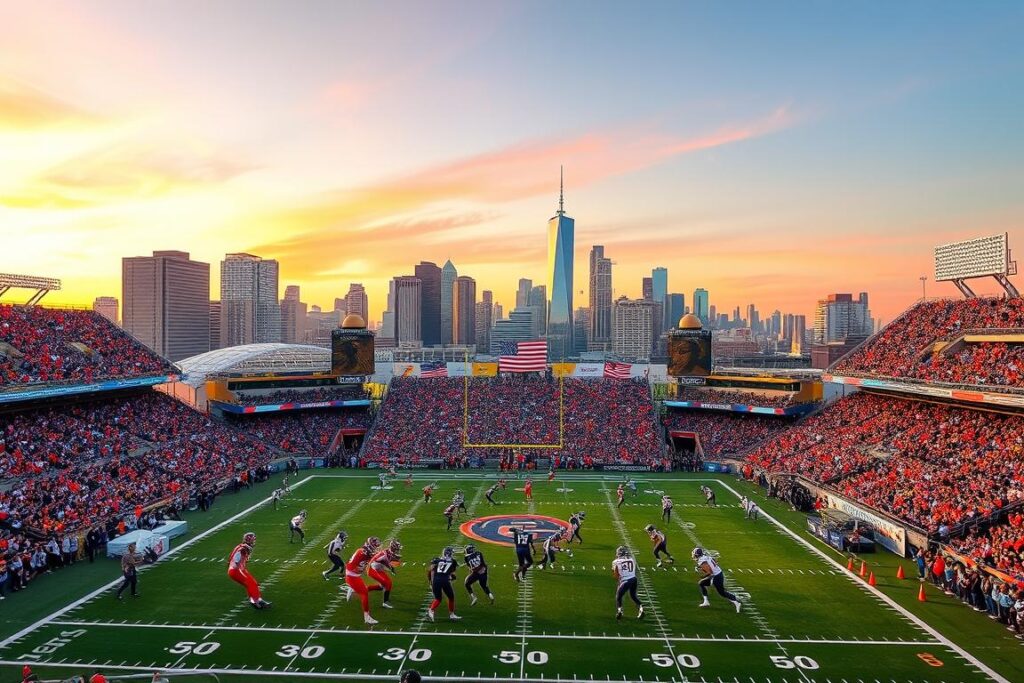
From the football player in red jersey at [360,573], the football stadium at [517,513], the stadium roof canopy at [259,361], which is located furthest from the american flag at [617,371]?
the football player in red jersey at [360,573]

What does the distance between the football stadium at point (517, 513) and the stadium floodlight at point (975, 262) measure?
1.04 ft

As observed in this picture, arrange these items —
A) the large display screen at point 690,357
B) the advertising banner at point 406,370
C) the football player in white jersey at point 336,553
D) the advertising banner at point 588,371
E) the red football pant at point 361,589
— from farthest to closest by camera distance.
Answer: the advertising banner at point 406,370
the advertising banner at point 588,371
the large display screen at point 690,357
the football player in white jersey at point 336,553
the red football pant at point 361,589

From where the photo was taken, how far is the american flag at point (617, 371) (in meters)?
52.6

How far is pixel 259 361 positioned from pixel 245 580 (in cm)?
4352

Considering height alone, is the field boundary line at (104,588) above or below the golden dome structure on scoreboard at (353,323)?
below

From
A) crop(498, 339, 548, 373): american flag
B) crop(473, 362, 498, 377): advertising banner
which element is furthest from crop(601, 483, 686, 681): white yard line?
crop(473, 362, 498, 377): advertising banner

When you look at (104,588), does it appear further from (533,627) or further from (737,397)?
(737,397)

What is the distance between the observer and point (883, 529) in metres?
24.8

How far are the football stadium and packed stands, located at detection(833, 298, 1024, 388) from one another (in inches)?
9.2

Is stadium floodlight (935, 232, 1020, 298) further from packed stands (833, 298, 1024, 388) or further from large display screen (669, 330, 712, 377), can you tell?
large display screen (669, 330, 712, 377)

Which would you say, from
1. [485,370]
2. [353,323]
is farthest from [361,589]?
[485,370]

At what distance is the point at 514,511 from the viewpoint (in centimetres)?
2981

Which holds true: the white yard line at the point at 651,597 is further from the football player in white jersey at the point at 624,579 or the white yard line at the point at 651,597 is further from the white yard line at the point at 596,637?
the football player in white jersey at the point at 624,579

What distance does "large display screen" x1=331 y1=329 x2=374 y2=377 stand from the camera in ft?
169
